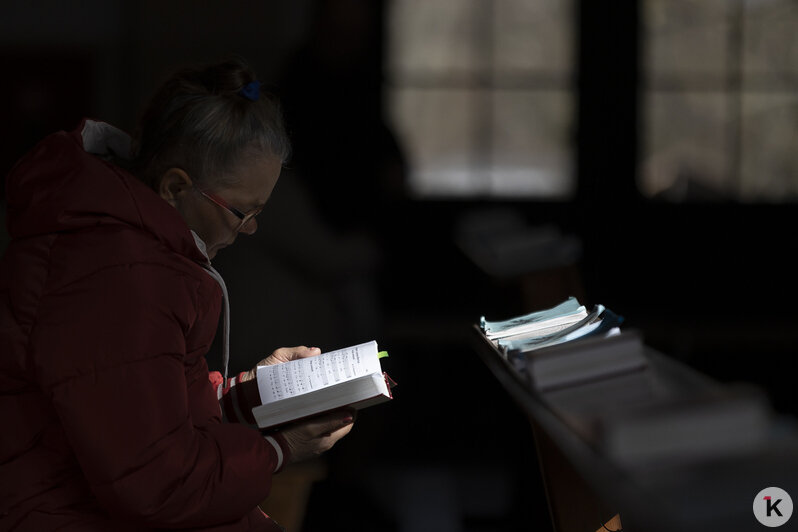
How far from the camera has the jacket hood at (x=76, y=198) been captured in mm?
1165

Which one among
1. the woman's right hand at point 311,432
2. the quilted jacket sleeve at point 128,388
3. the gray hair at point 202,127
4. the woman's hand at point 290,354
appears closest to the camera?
the quilted jacket sleeve at point 128,388

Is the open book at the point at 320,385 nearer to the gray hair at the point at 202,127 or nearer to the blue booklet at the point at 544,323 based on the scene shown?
the blue booklet at the point at 544,323

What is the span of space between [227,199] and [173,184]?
0.10 m

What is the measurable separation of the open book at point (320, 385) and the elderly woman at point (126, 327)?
0.26ft

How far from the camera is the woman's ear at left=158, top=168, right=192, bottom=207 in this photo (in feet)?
4.42

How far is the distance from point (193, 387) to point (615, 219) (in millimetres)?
1503

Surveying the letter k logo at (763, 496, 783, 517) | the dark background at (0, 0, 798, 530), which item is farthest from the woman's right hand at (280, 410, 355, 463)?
the dark background at (0, 0, 798, 530)

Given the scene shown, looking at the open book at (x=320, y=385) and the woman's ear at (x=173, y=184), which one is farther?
the open book at (x=320, y=385)

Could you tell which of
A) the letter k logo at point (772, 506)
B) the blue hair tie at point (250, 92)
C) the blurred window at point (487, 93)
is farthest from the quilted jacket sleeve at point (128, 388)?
the blurred window at point (487, 93)

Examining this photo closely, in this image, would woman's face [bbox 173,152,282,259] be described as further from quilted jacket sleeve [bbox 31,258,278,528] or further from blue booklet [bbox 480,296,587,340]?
blue booklet [bbox 480,296,587,340]

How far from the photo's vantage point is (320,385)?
160 centimetres

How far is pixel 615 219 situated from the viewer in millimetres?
2426

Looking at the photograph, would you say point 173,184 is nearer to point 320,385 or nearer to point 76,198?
point 76,198

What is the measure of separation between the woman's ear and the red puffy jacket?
0.10 m
